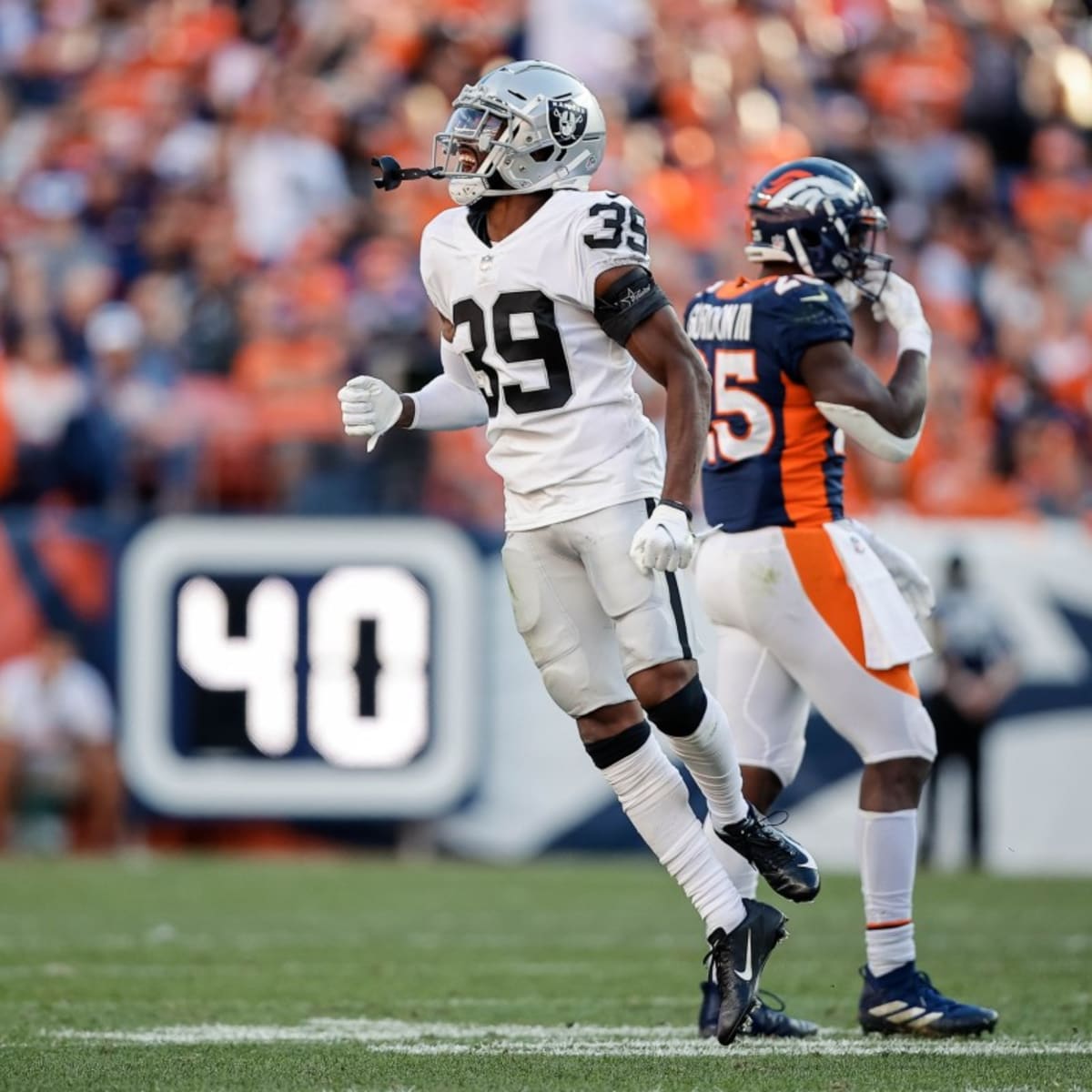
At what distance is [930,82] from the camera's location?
49.6 feet

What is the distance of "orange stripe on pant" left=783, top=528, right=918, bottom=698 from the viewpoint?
529cm

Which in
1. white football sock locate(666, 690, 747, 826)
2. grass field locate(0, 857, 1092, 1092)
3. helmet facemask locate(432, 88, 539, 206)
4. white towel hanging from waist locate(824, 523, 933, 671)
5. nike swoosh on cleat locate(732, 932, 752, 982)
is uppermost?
helmet facemask locate(432, 88, 539, 206)

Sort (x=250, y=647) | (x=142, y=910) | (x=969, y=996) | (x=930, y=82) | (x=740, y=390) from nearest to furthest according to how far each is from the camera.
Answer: (x=740, y=390) → (x=969, y=996) → (x=142, y=910) → (x=250, y=647) → (x=930, y=82)

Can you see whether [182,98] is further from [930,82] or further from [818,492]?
[818,492]

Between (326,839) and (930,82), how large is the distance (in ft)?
23.2

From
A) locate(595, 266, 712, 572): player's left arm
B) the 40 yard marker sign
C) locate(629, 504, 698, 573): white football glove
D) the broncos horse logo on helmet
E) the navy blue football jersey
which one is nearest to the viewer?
Answer: locate(629, 504, 698, 573): white football glove

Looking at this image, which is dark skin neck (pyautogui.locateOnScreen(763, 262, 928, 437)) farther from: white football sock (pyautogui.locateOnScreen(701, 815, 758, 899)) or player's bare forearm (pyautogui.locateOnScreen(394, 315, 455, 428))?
white football sock (pyautogui.locateOnScreen(701, 815, 758, 899))

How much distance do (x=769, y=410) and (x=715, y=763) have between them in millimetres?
978

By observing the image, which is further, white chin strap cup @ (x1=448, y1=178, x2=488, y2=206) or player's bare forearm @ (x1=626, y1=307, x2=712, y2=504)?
white chin strap cup @ (x1=448, y1=178, x2=488, y2=206)

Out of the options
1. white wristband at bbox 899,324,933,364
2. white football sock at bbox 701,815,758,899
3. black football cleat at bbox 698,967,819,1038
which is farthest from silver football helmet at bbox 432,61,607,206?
black football cleat at bbox 698,967,819,1038

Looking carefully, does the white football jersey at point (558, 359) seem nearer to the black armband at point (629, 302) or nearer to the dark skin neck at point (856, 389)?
the black armband at point (629, 302)

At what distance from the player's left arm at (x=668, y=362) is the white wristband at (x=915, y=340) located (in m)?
0.84

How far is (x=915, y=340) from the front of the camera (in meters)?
5.46

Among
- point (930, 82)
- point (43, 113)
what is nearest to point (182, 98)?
point (43, 113)
